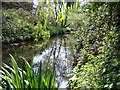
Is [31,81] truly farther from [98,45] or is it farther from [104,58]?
[98,45]

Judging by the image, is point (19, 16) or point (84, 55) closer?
point (84, 55)

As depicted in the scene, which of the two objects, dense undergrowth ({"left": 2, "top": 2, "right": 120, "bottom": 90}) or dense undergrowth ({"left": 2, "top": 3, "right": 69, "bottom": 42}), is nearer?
dense undergrowth ({"left": 2, "top": 2, "right": 120, "bottom": 90})

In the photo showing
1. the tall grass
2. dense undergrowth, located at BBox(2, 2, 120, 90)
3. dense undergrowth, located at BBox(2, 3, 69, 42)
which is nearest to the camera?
the tall grass

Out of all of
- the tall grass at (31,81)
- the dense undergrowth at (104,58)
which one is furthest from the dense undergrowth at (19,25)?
the tall grass at (31,81)

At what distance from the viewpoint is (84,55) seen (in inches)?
74.8

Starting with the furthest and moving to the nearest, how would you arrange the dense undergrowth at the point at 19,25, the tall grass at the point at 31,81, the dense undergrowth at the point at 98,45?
the dense undergrowth at the point at 19,25
the dense undergrowth at the point at 98,45
the tall grass at the point at 31,81

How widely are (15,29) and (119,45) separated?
Answer: 8.96 ft

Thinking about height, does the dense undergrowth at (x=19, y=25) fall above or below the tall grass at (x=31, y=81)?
above

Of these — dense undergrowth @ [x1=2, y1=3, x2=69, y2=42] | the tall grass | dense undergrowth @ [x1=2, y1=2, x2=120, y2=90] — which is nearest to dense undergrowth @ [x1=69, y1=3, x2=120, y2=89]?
dense undergrowth @ [x1=2, y1=2, x2=120, y2=90]

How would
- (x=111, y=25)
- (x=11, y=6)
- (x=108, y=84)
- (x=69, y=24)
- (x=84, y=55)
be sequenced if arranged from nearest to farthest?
(x=108, y=84), (x=111, y=25), (x=84, y=55), (x=69, y=24), (x=11, y=6)

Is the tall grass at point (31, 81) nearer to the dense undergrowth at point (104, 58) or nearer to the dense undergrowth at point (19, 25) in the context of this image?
the dense undergrowth at point (104, 58)

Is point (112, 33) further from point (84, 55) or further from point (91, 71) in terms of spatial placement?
point (84, 55)

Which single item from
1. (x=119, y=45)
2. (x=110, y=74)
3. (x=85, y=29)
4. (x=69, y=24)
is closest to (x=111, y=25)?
(x=119, y=45)

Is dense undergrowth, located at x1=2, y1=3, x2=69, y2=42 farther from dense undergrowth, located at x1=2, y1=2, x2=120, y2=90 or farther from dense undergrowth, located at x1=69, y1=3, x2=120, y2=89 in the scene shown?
dense undergrowth, located at x1=69, y1=3, x2=120, y2=89
